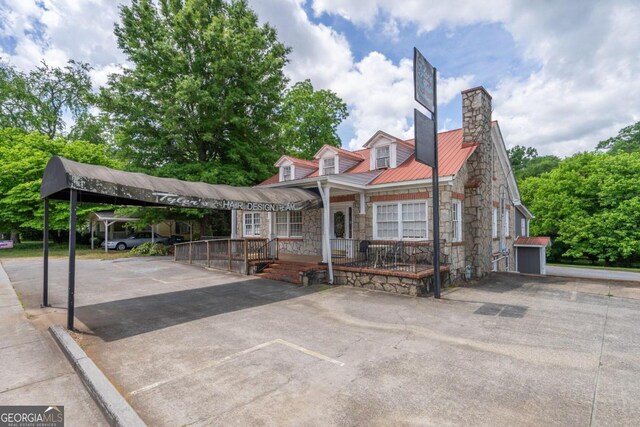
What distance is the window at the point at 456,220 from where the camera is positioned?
11.9m

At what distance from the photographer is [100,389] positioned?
3.78m

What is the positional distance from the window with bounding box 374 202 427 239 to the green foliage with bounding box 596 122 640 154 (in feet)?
161

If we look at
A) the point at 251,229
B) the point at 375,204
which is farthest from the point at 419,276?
the point at 251,229

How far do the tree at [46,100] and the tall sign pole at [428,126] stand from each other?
36136 mm

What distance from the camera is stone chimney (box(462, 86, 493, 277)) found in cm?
1278

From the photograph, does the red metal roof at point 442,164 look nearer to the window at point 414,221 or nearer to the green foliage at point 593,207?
the window at point 414,221

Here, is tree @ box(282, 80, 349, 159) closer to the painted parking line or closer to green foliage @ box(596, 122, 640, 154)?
the painted parking line

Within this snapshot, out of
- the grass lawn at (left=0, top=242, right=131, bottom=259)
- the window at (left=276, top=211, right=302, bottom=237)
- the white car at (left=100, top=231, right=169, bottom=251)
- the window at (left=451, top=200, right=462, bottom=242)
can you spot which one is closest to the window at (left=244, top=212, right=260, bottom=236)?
the window at (left=276, top=211, right=302, bottom=237)

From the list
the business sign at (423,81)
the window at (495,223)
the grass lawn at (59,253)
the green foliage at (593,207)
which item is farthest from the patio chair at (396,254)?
the green foliage at (593,207)

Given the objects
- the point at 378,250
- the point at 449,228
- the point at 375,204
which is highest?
the point at 375,204

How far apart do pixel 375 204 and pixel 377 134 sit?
347cm

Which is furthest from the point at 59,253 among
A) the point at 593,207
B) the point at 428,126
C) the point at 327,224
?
the point at 593,207

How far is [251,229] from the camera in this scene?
18344mm

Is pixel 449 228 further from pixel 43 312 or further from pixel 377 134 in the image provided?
pixel 43 312
